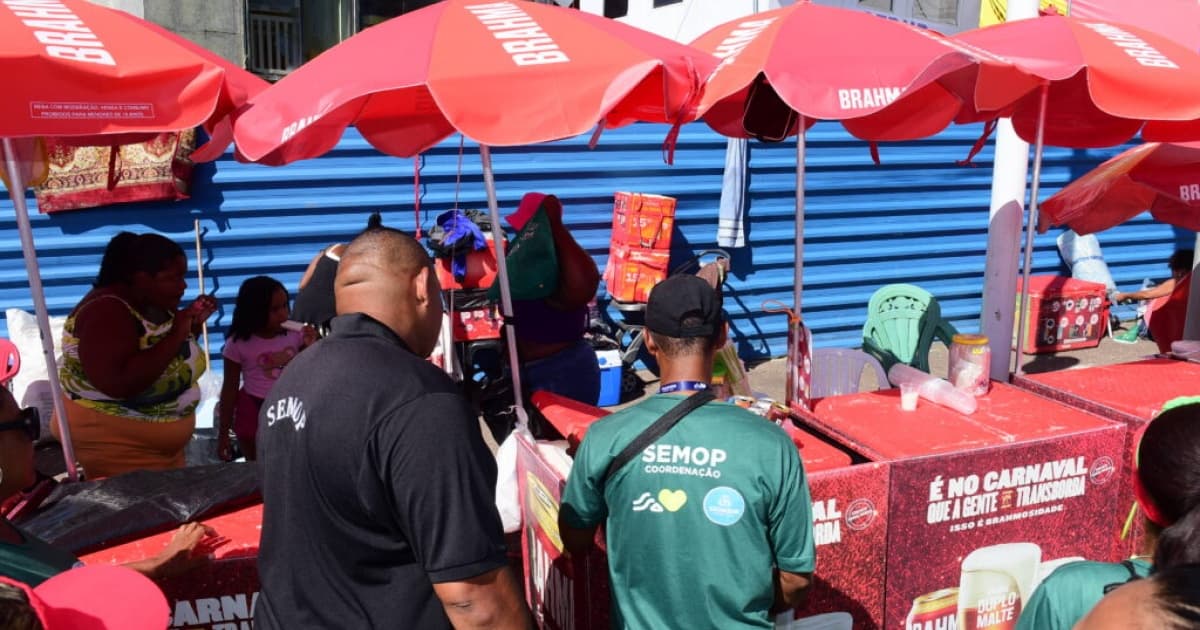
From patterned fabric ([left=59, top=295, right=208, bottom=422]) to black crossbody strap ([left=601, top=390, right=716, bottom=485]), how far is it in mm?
2387

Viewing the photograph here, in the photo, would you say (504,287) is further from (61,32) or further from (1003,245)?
(1003,245)

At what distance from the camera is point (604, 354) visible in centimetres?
733

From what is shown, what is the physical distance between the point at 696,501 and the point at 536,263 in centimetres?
234

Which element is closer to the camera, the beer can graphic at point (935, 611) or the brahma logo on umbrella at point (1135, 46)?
the beer can graphic at point (935, 611)

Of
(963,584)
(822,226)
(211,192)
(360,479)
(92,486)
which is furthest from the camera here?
(822,226)

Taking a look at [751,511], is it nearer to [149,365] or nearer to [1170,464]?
[1170,464]

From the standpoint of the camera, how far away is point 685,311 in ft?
7.61

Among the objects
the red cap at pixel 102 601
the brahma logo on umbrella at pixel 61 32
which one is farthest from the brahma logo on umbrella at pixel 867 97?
the red cap at pixel 102 601

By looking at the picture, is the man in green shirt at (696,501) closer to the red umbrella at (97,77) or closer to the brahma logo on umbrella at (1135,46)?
the red umbrella at (97,77)

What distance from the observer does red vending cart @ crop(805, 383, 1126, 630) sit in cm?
342

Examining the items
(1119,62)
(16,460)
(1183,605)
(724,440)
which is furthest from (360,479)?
(1119,62)

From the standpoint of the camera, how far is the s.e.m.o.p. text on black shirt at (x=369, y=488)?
5.94 feet

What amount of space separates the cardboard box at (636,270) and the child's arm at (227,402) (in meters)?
3.65

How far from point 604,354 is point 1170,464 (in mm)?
5570
